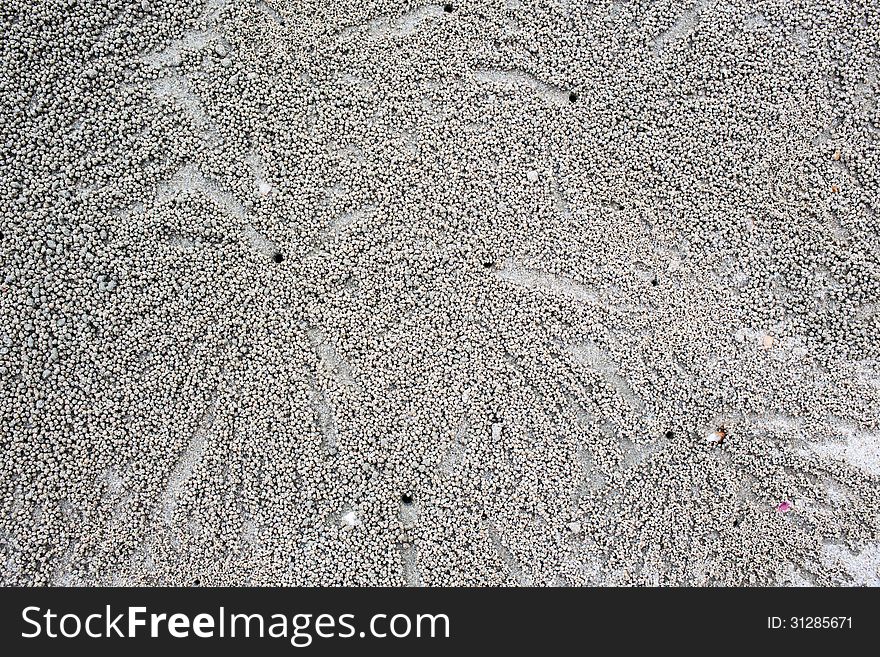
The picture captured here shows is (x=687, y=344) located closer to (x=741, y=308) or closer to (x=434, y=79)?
(x=741, y=308)

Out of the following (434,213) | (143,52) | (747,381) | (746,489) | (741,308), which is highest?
(143,52)

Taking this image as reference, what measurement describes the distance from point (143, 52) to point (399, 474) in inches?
39.1

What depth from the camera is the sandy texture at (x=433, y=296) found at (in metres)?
1.15

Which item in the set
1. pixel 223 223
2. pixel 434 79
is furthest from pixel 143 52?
pixel 434 79

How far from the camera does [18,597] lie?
1.11 meters

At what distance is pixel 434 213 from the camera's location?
1198 mm

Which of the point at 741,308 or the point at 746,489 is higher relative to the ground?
the point at 741,308

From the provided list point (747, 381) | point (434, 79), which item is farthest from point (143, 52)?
point (747, 381)

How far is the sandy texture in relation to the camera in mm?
1150

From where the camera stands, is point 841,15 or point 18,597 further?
point 841,15

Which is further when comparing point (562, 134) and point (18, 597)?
point (562, 134)

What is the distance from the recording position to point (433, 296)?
1.19m

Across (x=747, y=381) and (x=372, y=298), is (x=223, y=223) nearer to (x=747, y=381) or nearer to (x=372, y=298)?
(x=372, y=298)

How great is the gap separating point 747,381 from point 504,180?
25.2 inches
